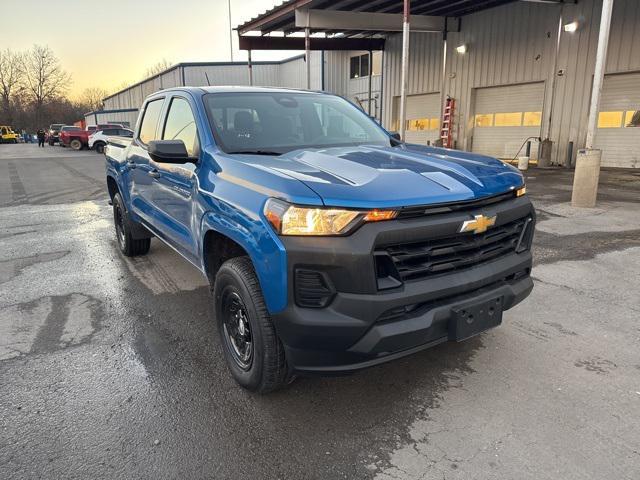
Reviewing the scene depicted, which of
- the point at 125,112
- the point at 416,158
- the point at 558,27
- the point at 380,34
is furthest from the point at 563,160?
the point at 125,112

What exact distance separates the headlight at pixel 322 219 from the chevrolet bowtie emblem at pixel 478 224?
441 millimetres

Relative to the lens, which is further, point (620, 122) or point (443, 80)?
point (443, 80)

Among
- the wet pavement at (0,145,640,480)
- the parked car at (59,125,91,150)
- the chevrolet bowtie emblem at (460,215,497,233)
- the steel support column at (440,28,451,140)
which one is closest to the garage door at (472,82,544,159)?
the steel support column at (440,28,451,140)

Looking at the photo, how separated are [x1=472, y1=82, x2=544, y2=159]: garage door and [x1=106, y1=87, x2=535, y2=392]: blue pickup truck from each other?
50.9 feet

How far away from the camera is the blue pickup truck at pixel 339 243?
2.25m

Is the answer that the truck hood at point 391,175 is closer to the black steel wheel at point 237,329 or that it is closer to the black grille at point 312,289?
the black grille at point 312,289

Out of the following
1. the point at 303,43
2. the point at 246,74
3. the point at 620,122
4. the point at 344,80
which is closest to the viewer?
the point at 620,122

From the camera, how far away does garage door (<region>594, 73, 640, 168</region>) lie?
553 inches

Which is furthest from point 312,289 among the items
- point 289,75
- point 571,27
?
point 289,75

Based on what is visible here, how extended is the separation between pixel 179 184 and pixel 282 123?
36.6 inches

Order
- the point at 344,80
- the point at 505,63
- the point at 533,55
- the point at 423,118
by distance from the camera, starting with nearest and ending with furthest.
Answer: the point at 533,55 < the point at 505,63 < the point at 423,118 < the point at 344,80

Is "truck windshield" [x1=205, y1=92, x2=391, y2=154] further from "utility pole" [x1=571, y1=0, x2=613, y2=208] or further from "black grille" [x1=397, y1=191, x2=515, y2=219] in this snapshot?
"utility pole" [x1=571, y1=0, x2=613, y2=208]

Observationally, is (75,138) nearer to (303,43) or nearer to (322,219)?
(303,43)

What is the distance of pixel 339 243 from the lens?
7.31 feet
